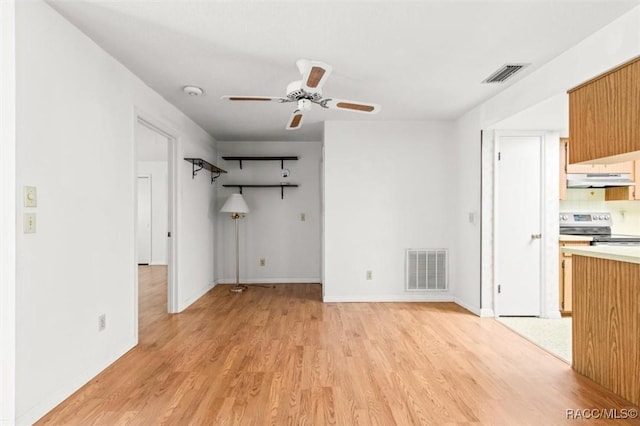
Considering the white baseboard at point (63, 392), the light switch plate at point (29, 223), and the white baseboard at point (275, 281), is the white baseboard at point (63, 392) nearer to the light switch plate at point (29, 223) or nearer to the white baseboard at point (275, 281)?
the light switch plate at point (29, 223)

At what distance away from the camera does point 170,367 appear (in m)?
2.72

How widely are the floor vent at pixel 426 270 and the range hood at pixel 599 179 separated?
174 cm

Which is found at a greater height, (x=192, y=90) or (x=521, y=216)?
(x=192, y=90)

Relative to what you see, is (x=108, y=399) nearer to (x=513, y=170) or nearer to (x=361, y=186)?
(x=361, y=186)

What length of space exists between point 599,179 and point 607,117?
2.47 metres

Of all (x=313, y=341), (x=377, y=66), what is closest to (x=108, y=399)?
(x=313, y=341)

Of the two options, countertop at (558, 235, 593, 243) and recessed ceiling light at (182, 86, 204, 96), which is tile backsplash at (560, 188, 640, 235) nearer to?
countertop at (558, 235, 593, 243)

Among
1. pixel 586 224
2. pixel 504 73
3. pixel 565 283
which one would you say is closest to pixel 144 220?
pixel 504 73

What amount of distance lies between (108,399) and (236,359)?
2.94 feet

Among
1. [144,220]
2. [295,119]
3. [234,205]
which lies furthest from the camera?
[144,220]

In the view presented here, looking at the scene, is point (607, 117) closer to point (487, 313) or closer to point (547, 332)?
point (547, 332)

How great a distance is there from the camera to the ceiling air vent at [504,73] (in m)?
2.99

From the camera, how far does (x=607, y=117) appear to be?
2.39 m
